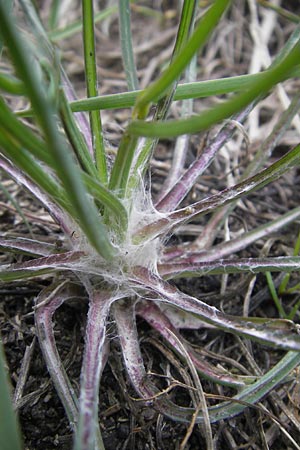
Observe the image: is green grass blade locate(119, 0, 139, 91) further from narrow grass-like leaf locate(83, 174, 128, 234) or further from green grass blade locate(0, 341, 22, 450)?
green grass blade locate(0, 341, 22, 450)

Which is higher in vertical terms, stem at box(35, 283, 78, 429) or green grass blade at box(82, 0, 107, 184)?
green grass blade at box(82, 0, 107, 184)

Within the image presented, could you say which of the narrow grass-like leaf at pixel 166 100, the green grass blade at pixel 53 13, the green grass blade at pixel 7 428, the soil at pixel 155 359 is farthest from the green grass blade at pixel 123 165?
the green grass blade at pixel 53 13

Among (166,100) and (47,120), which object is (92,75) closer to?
(166,100)

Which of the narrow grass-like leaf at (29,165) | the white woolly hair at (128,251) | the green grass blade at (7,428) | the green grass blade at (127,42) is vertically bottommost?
the green grass blade at (7,428)

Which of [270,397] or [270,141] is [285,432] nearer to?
[270,397]

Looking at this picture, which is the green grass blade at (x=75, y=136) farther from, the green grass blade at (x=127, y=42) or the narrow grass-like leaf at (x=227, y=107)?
the green grass blade at (x=127, y=42)

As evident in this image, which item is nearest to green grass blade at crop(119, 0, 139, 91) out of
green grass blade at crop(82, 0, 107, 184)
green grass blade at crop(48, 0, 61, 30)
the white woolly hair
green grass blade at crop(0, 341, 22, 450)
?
green grass blade at crop(82, 0, 107, 184)
